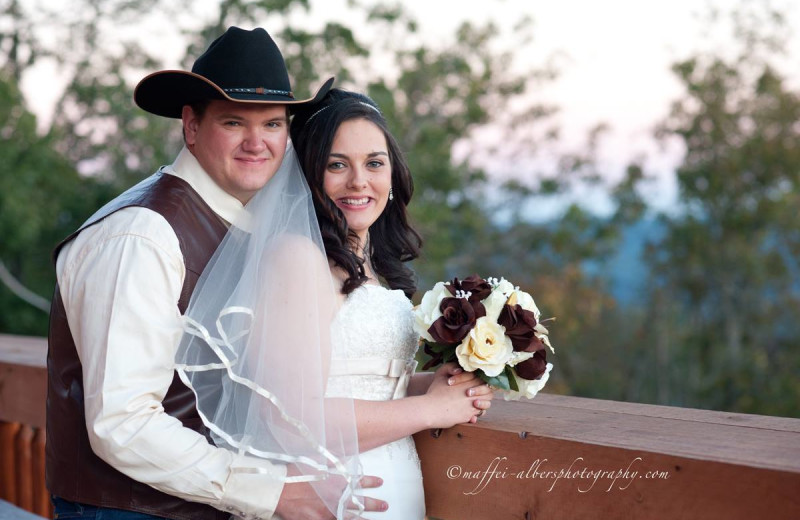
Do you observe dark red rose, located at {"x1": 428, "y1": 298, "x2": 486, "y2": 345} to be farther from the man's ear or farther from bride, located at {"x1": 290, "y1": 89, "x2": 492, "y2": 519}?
the man's ear

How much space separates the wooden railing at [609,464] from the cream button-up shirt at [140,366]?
1.70ft

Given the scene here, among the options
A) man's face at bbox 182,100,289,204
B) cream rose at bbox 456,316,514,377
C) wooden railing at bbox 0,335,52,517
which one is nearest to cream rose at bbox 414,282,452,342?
cream rose at bbox 456,316,514,377

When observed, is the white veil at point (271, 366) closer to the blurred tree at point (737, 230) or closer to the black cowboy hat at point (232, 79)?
the black cowboy hat at point (232, 79)

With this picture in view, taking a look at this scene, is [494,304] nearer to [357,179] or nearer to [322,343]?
[322,343]

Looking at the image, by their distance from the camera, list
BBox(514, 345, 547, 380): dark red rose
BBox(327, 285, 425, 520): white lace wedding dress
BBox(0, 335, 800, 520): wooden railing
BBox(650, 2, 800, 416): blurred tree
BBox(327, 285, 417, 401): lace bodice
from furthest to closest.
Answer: BBox(650, 2, 800, 416): blurred tree, BBox(327, 285, 417, 401): lace bodice, BBox(327, 285, 425, 520): white lace wedding dress, BBox(514, 345, 547, 380): dark red rose, BBox(0, 335, 800, 520): wooden railing

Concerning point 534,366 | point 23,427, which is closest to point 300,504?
point 534,366

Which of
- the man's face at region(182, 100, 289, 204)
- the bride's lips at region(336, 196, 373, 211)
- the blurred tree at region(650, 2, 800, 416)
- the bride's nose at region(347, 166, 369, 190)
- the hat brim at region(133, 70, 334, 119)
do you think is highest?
the hat brim at region(133, 70, 334, 119)

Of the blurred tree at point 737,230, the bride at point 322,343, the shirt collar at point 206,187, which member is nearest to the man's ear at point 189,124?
the shirt collar at point 206,187

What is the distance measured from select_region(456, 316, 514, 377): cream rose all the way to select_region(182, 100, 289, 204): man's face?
854 millimetres

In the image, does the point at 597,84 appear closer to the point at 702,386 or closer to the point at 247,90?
the point at 702,386

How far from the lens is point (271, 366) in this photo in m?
2.32

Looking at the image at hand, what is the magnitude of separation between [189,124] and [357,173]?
1.89 ft

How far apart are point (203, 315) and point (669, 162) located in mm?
14340

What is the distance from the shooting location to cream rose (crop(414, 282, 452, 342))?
2467mm
